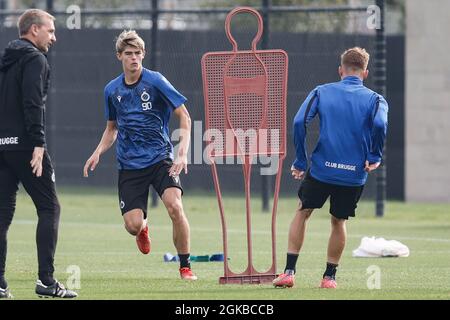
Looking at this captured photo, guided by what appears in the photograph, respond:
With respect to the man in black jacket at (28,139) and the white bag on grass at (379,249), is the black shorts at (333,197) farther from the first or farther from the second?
the white bag on grass at (379,249)

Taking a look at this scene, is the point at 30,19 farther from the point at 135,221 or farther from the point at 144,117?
the point at 135,221

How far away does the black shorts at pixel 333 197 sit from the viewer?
10.8 meters

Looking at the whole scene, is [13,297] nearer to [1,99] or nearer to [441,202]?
[1,99]

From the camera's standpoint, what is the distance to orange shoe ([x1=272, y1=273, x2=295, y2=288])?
10734mm

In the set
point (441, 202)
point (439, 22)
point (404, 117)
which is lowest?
point (441, 202)

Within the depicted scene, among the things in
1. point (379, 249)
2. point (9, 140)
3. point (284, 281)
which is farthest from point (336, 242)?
point (379, 249)

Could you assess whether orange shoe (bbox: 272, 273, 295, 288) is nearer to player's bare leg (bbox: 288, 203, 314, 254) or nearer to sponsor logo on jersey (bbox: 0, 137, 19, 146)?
player's bare leg (bbox: 288, 203, 314, 254)

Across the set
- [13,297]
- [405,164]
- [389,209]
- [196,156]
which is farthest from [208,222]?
[13,297]

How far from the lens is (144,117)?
11547 millimetres

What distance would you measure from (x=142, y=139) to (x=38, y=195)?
174 centimetres

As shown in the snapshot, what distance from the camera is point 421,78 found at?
2422cm

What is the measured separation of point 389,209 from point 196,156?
345 cm

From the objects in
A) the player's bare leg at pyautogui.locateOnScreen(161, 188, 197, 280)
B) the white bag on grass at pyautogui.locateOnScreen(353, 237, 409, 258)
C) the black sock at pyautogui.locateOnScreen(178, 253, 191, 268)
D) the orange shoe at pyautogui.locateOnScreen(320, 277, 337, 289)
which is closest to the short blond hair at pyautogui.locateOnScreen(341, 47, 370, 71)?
the orange shoe at pyautogui.locateOnScreen(320, 277, 337, 289)
